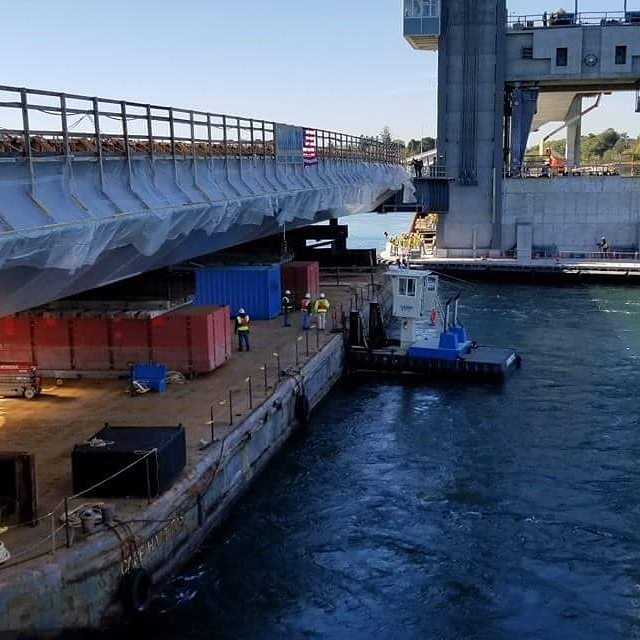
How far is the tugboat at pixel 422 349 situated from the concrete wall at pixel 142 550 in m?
11.4

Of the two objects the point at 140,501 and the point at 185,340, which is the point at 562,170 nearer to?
the point at 185,340

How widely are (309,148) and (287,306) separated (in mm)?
7667

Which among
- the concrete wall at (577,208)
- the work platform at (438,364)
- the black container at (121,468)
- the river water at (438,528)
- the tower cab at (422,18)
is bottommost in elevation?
the river water at (438,528)

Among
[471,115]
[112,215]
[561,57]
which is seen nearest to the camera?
[112,215]

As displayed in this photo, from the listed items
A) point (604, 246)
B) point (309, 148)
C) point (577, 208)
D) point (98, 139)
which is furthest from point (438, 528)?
point (577, 208)

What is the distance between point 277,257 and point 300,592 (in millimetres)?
24250

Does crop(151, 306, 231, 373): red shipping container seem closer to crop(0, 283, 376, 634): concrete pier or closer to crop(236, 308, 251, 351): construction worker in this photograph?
crop(0, 283, 376, 634): concrete pier

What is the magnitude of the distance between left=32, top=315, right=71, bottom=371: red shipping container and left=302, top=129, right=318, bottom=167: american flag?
11.5m

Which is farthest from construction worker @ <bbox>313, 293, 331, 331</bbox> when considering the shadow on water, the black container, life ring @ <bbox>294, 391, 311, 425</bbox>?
the black container

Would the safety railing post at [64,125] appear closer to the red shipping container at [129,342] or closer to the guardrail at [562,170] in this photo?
the red shipping container at [129,342]

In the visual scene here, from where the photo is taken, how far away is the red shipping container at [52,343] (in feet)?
86.5

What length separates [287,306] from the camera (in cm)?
3769

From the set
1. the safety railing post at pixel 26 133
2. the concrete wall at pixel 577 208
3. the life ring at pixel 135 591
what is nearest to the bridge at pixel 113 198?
the safety railing post at pixel 26 133

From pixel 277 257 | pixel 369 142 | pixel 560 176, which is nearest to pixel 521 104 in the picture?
pixel 560 176
